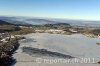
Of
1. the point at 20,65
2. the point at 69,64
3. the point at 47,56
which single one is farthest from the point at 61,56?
the point at 20,65

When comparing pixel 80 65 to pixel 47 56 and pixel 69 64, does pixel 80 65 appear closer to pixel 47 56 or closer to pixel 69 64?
pixel 69 64

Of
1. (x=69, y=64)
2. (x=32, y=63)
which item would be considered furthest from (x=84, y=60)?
(x=32, y=63)

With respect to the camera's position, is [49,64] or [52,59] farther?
[52,59]

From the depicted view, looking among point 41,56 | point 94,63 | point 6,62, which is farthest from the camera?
point 41,56

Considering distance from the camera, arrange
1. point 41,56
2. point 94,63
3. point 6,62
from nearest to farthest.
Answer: point 6,62
point 94,63
point 41,56

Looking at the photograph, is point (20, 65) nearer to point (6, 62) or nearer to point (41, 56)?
point (6, 62)

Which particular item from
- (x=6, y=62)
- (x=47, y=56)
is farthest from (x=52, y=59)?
(x=6, y=62)

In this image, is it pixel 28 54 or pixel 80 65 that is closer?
pixel 80 65
